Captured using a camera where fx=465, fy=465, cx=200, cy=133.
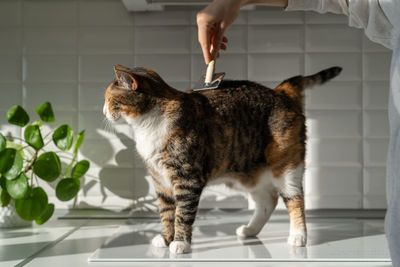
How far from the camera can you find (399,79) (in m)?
0.67

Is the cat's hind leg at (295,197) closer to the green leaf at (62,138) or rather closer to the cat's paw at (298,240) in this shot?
the cat's paw at (298,240)

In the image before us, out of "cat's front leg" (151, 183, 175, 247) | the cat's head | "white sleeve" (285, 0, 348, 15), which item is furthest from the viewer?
"cat's front leg" (151, 183, 175, 247)

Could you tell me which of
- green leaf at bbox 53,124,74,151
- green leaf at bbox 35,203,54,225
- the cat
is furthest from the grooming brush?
green leaf at bbox 35,203,54,225

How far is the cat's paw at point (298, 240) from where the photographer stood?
1.24 meters

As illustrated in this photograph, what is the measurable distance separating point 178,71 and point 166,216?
0.67m

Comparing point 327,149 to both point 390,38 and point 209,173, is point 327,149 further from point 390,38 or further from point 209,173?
point 390,38

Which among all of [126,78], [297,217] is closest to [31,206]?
[126,78]

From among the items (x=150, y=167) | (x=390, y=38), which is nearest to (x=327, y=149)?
(x=150, y=167)

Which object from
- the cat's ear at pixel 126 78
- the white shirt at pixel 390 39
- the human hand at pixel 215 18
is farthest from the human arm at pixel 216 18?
the cat's ear at pixel 126 78

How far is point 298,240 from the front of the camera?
1.24 meters

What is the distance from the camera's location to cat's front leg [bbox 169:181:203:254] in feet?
3.75

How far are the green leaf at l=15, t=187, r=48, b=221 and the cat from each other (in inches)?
16.6

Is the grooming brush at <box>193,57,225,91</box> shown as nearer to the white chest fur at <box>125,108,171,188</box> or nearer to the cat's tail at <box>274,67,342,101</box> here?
the white chest fur at <box>125,108,171,188</box>

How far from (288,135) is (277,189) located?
16 centimetres
